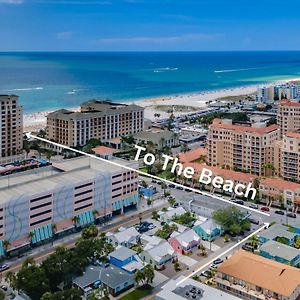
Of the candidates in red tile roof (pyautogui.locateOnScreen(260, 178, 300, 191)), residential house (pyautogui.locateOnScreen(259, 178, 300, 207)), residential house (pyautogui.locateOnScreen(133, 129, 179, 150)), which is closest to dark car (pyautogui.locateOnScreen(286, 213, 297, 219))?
residential house (pyautogui.locateOnScreen(259, 178, 300, 207))

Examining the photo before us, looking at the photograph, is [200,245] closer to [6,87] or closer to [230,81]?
[6,87]

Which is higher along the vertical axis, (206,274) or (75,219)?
(75,219)

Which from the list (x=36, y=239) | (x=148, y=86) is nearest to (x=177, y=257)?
(x=36, y=239)

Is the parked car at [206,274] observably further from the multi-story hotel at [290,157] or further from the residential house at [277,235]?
the multi-story hotel at [290,157]

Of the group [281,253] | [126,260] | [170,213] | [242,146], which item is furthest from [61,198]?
[242,146]

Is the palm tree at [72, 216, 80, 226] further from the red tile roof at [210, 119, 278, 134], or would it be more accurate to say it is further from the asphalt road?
the red tile roof at [210, 119, 278, 134]

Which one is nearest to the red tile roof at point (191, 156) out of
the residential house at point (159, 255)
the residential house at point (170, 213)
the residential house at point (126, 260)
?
the residential house at point (170, 213)

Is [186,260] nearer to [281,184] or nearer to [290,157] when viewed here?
[281,184]
